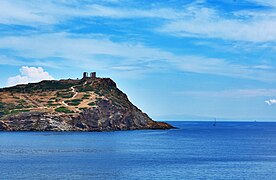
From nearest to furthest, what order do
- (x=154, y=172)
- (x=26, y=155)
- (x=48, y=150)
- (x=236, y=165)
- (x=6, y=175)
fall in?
(x=6, y=175) < (x=154, y=172) < (x=236, y=165) < (x=26, y=155) < (x=48, y=150)

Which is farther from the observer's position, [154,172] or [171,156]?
[171,156]

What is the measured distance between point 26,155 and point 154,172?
4879 centimetres

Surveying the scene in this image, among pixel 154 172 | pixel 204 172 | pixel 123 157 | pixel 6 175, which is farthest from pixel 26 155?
pixel 204 172

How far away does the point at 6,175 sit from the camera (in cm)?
9469

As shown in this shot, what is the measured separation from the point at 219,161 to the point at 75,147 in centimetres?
5886

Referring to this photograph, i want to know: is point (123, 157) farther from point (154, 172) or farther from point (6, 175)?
point (6, 175)

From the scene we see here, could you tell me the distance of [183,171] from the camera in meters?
104

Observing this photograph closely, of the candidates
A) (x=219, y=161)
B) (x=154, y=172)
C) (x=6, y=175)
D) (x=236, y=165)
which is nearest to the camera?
(x=6, y=175)

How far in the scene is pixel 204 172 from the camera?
102688mm

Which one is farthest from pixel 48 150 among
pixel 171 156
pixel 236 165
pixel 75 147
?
pixel 236 165

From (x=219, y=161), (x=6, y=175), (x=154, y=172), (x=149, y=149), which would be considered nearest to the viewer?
(x=6, y=175)

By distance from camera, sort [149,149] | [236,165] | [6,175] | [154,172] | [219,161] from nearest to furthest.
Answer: [6,175] < [154,172] < [236,165] < [219,161] < [149,149]

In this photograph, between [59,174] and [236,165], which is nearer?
[59,174]

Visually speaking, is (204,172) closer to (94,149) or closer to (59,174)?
(59,174)
